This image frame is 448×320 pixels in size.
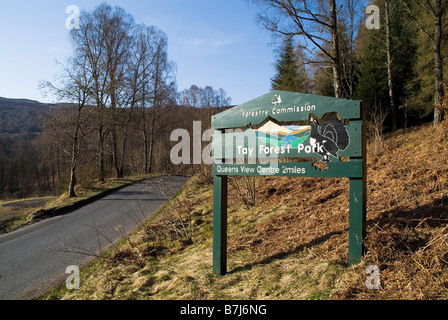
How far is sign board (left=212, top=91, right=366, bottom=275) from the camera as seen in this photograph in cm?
310

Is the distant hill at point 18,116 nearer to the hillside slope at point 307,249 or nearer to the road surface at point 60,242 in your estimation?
the road surface at point 60,242

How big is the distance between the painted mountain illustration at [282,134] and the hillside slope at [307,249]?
1.29 metres

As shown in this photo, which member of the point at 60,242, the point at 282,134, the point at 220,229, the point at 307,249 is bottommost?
the point at 60,242

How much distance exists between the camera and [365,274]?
9.19 feet

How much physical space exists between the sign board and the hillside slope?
36cm

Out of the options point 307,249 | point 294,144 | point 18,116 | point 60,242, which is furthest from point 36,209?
point 18,116

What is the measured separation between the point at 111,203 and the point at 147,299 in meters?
9.49

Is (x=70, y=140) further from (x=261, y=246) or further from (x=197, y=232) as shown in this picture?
(x=261, y=246)

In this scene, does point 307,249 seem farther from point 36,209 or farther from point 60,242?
point 36,209

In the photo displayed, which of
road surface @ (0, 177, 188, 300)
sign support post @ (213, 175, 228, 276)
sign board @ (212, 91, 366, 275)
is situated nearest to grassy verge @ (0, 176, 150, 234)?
road surface @ (0, 177, 188, 300)

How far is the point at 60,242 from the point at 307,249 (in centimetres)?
652

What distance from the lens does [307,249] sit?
147 inches

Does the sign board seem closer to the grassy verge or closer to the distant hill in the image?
the grassy verge

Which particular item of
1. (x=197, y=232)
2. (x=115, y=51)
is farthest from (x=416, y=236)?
(x=115, y=51)
